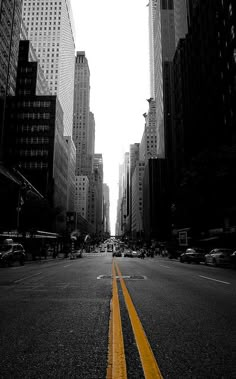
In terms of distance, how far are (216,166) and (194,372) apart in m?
26.4

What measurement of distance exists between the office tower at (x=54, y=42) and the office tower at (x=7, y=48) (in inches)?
2312

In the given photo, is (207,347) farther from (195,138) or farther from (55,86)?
(55,86)

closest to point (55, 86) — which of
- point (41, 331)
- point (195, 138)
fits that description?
point (195, 138)

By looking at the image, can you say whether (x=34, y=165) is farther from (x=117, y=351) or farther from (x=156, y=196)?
(x=117, y=351)

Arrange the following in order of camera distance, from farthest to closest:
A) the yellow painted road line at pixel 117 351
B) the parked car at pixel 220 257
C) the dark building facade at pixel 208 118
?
the dark building facade at pixel 208 118 < the parked car at pixel 220 257 < the yellow painted road line at pixel 117 351

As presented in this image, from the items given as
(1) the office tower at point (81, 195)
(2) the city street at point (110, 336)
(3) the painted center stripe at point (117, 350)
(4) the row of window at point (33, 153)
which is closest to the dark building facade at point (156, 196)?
(4) the row of window at point (33, 153)

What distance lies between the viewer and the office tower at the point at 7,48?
76875 millimetres

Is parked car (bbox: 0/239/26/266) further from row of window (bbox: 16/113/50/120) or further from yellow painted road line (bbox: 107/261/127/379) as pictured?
row of window (bbox: 16/113/50/120)

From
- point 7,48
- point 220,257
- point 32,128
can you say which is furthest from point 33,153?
point 220,257

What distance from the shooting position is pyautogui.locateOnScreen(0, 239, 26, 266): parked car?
23.9 metres

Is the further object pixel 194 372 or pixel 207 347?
pixel 207 347

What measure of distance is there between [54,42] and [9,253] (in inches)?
6349

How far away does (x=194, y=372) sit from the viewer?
10.3 feet

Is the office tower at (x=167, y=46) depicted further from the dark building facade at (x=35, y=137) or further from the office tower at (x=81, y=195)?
the office tower at (x=81, y=195)
